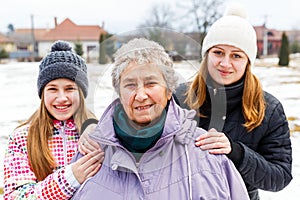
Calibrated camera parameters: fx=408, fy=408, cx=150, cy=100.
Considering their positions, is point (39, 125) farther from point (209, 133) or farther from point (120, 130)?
point (209, 133)

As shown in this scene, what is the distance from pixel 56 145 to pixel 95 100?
504mm

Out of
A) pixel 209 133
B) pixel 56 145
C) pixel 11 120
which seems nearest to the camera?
pixel 209 133

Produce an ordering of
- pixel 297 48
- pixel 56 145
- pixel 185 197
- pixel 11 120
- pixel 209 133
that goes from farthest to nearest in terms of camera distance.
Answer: pixel 297 48 → pixel 11 120 → pixel 56 145 → pixel 209 133 → pixel 185 197

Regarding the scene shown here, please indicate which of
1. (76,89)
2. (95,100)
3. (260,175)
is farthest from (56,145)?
(260,175)

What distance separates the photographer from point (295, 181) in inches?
181

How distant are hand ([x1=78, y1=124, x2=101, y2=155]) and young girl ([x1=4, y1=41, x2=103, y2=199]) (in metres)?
0.06

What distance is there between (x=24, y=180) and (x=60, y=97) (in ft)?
1.35

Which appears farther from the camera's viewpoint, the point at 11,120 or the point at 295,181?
the point at 11,120

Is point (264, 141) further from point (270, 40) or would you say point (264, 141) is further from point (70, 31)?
point (270, 40)

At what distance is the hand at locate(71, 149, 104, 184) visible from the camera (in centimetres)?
154

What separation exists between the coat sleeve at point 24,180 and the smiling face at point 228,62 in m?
0.84

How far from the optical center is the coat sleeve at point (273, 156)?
1.85m

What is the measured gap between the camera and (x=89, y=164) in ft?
5.08

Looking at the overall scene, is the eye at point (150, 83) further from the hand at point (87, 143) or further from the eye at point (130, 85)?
the hand at point (87, 143)
